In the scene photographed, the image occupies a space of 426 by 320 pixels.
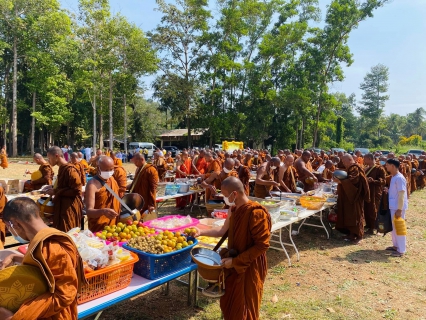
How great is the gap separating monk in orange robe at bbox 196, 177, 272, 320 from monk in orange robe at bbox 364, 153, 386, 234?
5.83 metres

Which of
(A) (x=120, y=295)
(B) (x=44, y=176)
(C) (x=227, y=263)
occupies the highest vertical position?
(B) (x=44, y=176)

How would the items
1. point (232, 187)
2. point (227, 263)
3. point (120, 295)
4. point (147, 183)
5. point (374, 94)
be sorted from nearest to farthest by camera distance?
1. point (120, 295)
2. point (227, 263)
3. point (232, 187)
4. point (147, 183)
5. point (374, 94)

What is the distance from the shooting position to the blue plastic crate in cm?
322

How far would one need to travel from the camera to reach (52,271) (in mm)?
1899

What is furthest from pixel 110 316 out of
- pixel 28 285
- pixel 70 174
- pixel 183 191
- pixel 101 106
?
pixel 101 106

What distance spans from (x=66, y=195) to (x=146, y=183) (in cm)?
157

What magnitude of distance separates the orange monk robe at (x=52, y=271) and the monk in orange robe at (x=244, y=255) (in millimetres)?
1504

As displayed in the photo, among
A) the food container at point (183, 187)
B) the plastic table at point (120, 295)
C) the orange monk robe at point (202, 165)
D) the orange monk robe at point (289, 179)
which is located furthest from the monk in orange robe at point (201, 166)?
the plastic table at point (120, 295)

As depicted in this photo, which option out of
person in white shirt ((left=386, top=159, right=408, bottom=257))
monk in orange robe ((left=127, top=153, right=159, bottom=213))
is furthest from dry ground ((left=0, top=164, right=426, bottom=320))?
monk in orange robe ((left=127, top=153, right=159, bottom=213))

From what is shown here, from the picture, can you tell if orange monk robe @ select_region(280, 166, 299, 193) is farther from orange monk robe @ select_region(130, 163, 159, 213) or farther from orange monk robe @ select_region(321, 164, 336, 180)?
orange monk robe @ select_region(130, 163, 159, 213)

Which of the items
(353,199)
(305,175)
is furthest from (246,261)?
(305,175)

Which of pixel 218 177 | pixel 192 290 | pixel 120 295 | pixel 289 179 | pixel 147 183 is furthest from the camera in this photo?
pixel 289 179

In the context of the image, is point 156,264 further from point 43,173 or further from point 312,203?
point 43,173

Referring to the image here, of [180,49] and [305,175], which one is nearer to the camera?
[305,175]
